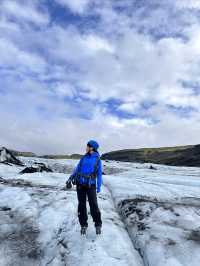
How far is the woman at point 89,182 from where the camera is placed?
9.91 m

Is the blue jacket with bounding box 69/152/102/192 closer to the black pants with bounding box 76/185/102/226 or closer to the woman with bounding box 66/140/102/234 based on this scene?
the woman with bounding box 66/140/102/234

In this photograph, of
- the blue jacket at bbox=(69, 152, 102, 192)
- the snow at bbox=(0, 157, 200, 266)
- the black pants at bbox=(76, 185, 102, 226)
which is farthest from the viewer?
the blue jacket at bbox=(69, 152, 102, 192)

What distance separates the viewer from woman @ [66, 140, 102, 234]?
991 centimetres

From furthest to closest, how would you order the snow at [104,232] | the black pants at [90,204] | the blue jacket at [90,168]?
the blue jacket at [90,168], the black pants at [90,204], the snow at [104,232]

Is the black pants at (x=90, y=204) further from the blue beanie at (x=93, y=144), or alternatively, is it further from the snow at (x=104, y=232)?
the blue beanie at (x=93, y=144)

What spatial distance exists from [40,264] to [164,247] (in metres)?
3.39

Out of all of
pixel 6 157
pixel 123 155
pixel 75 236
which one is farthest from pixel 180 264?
pixel 123 155

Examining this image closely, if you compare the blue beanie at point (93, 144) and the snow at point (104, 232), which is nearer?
the snow at point (104, 232)

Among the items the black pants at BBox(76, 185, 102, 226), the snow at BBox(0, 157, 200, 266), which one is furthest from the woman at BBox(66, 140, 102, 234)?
the snow at BBox(0, 157, 200, 266)

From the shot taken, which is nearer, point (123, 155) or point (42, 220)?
point (42, 220)

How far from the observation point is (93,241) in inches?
367

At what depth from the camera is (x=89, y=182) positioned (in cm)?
991

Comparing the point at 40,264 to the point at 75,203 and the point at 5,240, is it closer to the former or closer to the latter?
the point at 5,240

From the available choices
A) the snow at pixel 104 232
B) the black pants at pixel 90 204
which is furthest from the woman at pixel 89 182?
the snow at pixel 104 232
